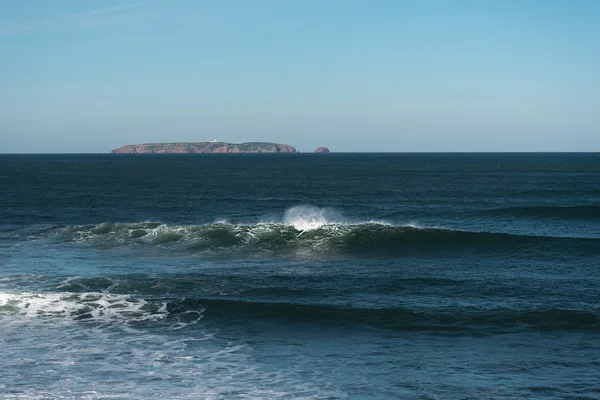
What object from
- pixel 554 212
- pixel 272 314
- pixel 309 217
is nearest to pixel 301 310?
pixel 272 314

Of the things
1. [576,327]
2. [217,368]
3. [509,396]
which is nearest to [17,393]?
[217,368]

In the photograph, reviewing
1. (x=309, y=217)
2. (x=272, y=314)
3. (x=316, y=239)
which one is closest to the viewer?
(x=272, y=314)

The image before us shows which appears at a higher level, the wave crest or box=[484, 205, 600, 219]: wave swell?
box=[484, 205, 600, 219]: wave swell

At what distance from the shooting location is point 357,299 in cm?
2547

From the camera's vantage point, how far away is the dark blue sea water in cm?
1700

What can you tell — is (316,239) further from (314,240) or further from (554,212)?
(554,212)

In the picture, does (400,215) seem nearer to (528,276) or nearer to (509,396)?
(528,276)

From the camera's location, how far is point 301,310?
2427cm

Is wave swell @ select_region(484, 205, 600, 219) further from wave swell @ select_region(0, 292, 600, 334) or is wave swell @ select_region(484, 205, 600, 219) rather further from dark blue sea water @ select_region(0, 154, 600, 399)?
wave swell @ select_region(0, 292, 600, 334)

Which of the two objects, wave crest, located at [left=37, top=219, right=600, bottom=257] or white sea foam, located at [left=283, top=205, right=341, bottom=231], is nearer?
wave crest, located at [left=37, top=219, right=600, bottom=257]

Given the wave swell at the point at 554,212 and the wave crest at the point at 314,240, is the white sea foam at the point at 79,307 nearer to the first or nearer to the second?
the wave crest at the point at 314,240

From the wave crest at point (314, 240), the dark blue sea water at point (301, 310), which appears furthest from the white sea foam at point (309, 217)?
the dark blue sea water at point (301, 310)

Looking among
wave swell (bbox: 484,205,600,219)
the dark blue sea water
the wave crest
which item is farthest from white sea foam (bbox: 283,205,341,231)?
wave swell (bbox: 484,205,600,219)

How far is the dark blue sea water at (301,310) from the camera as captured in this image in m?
17.0
